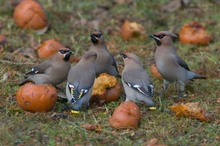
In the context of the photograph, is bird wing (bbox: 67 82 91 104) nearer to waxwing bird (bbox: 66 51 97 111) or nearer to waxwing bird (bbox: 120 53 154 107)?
waxwing bird (bbox: 66 51 97 111)

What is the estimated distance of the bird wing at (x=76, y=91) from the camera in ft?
23.9

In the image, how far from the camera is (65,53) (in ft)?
27.0

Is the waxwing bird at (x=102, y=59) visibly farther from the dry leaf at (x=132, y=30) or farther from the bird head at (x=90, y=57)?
the dry leaf at (x=132, y=30)

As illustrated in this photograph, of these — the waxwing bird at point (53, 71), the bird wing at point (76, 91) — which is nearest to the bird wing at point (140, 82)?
the bird wing at point (76, 91)

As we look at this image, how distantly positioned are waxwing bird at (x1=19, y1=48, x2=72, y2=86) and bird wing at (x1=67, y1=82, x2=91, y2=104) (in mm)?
583

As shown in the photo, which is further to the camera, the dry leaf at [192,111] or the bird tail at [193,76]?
the bird tail at [193,76]

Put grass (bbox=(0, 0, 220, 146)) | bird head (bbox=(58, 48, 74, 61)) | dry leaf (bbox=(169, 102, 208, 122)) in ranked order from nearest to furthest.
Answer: grass (bbox=(0, 0, 220, 146)), dry leaf (bbox=(169, 102, 208, 122)), bird head (bbox=(58, 48, 74, 61))

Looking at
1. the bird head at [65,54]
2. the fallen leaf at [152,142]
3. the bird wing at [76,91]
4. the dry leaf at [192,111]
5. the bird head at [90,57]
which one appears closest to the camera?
the fallen leaf at [152,142]

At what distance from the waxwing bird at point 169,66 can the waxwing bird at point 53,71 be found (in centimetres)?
123

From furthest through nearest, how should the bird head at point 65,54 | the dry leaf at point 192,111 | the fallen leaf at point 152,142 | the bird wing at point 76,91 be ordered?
the bird head at point 65,54 → the bird wing at point 76,91 → the dry leaf at point 192,111 → the fallen leaf at point 152,142

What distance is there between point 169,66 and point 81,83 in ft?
4.46

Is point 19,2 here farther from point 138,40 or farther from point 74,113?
point 74,113

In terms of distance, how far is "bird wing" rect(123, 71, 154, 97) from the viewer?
752 centimetres

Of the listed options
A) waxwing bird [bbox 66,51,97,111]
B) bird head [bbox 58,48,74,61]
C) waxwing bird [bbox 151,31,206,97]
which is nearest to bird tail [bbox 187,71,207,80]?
waxwing bird [bbox 151,31,206,97]
